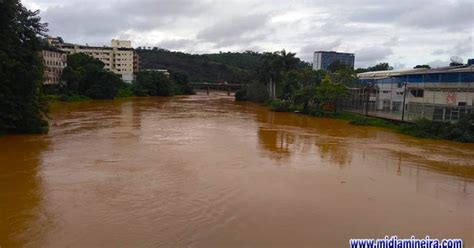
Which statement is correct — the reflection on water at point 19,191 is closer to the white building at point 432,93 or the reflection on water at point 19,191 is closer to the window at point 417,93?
the white building at point 432,93

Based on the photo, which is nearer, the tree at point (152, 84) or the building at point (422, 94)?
the building at point (422, 94)

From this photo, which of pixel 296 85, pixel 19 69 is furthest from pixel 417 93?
pixel 19 69

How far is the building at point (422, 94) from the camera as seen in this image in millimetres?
26469

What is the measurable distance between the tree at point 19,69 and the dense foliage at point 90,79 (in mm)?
39304

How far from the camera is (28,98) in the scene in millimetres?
22406

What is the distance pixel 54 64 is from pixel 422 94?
54.3m

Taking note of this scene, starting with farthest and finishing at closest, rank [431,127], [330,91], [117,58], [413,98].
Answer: [117,58]
[330,91]
[413,98]
[431,127]

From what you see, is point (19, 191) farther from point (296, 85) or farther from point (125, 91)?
point (125, 91)

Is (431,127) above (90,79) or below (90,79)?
below

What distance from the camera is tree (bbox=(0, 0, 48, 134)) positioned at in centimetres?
2131

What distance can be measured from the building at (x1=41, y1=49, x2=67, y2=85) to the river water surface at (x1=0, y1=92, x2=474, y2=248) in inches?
1686

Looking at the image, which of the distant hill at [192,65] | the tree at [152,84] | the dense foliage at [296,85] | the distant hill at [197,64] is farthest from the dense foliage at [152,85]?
the distant hill at [192,65]

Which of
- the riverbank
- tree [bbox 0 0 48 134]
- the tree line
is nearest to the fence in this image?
the riverbank

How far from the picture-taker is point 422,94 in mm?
30375
